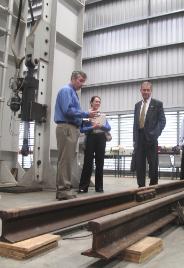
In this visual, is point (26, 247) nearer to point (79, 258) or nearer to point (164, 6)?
point (79, 258)

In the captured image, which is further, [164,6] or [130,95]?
[130,95]

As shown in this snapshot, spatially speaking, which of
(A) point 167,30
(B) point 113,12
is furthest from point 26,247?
(B) point 113,12

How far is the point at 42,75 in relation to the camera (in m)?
6.19

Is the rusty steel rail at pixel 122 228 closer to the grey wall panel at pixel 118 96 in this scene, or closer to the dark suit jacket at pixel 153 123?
the dark suit jacket at pixel 153 123

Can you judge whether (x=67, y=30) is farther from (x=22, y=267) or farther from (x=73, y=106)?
(x=22, y=267)

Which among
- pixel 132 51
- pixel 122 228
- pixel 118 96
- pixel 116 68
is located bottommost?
pixel 122 228

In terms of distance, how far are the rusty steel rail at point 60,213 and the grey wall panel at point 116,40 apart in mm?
11648

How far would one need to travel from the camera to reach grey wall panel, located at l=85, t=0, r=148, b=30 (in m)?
14.9

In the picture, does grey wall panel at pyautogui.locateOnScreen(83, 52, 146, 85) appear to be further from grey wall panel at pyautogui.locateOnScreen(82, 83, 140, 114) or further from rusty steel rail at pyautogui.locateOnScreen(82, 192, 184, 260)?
rusty steel rail at pyautogui.locateOnScreen(82, 192, 184, 260)

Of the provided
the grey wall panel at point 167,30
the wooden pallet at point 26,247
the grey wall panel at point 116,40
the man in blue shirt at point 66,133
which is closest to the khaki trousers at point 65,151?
the man in blue shirt at point 66,133

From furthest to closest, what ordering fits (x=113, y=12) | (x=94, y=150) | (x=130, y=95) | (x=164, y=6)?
1. (x=113, y=12)
2. (x=130, y=95)
3. (x=164, y=6)
4. (x=94, y=150)

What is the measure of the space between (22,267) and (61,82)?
16.5ft

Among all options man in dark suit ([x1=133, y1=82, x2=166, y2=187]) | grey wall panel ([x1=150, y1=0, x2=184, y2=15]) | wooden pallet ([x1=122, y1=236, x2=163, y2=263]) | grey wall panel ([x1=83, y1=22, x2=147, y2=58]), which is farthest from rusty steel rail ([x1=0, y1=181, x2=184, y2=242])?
grey wall panel ([x1=150, y1=0, x2=184, y2=15])

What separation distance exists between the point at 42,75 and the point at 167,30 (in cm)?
945
